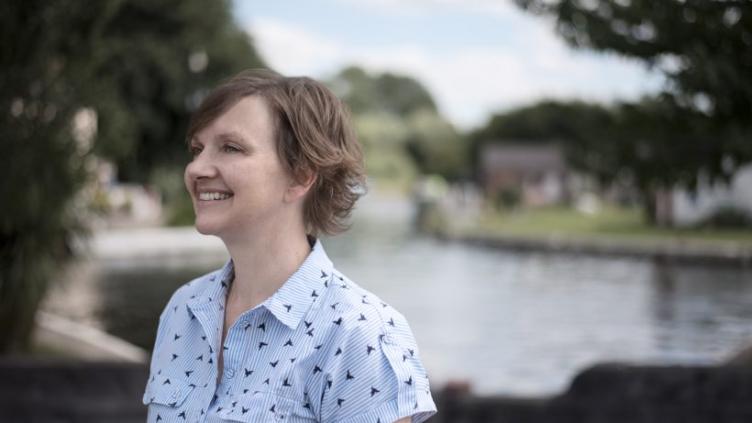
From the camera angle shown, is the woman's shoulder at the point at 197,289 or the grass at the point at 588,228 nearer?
the woman's shoulder at the point at 197,289

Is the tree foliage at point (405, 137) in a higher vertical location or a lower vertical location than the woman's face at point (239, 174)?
higher

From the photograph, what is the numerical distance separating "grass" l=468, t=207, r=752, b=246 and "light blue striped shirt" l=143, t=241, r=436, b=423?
28746 mm

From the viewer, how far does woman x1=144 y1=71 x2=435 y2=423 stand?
1.47 metres

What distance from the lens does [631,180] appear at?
758 centimetres

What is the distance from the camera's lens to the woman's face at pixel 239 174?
153 centimetres

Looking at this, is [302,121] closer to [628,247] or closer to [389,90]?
[628,247]

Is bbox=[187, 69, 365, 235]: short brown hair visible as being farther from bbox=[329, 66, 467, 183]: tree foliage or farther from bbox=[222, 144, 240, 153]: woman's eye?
bbox=[329, 66, 467, 183]: tree foliage

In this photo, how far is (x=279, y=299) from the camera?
1531mm

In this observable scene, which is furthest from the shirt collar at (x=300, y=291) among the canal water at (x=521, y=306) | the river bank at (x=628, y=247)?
the river bank at (x=628, y=247)

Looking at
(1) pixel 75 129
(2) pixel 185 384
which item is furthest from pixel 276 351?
(1) pixel 75 129

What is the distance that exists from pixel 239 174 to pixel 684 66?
613 centimetres

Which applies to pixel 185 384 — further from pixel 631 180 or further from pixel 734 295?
pixel 734 295

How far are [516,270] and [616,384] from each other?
22653 millimetres

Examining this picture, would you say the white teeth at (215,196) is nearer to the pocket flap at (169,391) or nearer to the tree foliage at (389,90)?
the pocket flap at (169,391)
